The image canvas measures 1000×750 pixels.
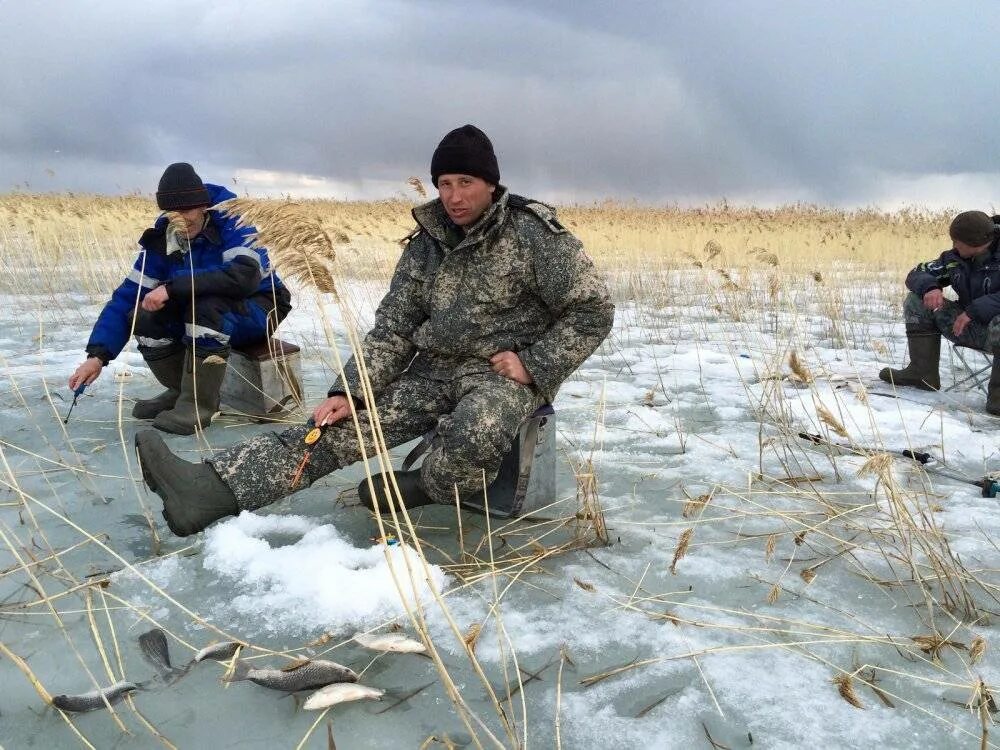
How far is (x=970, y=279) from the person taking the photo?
4676 millimetres

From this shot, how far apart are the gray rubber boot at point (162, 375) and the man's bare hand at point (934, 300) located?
4742 mm

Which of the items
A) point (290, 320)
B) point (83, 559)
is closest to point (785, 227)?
point (290, 320)

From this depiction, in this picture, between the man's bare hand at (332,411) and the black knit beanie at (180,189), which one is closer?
the man's bare hand at (332,411)

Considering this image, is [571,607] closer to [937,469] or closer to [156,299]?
[937,469]

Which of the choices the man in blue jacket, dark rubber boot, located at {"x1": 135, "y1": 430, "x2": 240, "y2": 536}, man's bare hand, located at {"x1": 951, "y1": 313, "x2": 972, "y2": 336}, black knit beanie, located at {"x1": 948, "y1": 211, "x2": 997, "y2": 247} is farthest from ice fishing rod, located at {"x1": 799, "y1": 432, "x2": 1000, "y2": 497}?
the man in blue jacket

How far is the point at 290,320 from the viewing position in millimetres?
7469

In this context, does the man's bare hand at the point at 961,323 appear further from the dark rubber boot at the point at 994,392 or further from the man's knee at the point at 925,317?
the dark rubber boot at the point at 994,392

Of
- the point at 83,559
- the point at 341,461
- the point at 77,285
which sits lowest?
the point at 83,559

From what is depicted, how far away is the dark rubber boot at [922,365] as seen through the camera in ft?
15.8

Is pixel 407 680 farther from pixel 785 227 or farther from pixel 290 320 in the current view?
pixel 785 227

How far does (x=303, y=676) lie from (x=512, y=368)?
1.27m

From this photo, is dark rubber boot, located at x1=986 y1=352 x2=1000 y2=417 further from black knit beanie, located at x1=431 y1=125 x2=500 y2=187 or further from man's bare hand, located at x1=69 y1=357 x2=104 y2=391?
man's bare hand, located at x1=69 y1=357 x2=104 y2=391

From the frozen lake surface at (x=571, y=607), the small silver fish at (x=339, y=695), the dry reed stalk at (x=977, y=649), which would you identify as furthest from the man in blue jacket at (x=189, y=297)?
the dry reed stalk at (x=977, y=649)

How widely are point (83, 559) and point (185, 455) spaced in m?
1.18
